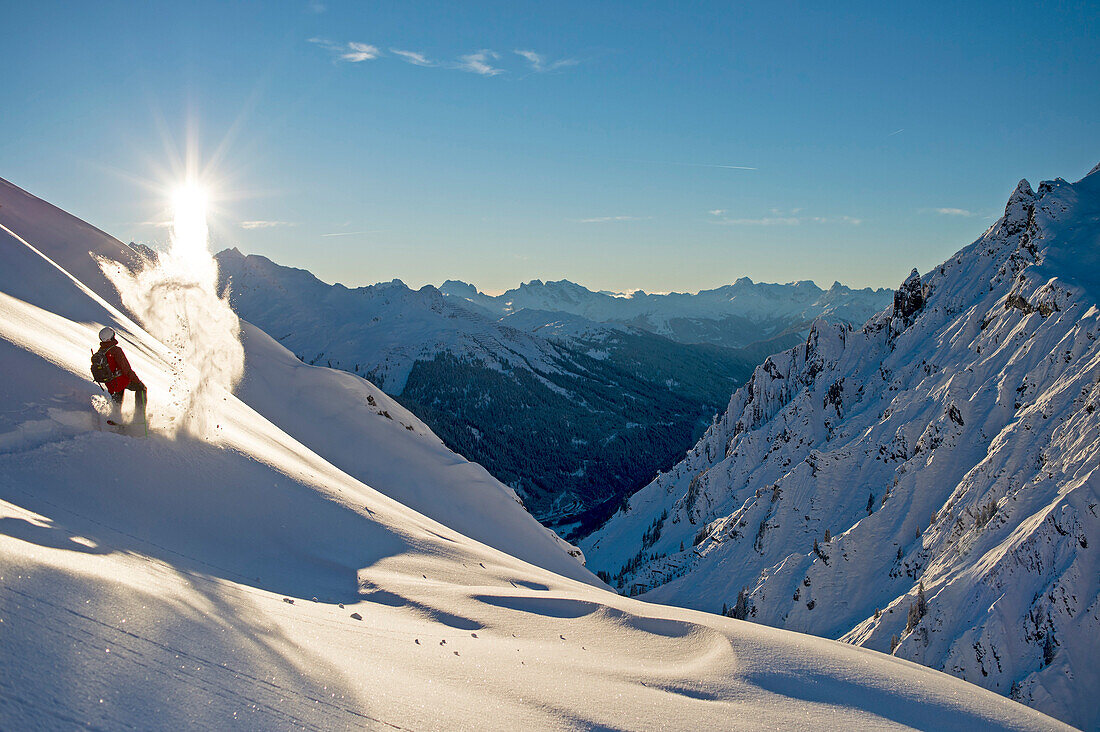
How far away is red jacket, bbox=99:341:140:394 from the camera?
11.9m

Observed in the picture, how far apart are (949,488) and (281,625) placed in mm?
74081

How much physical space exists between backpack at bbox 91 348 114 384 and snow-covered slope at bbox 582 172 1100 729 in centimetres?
5617

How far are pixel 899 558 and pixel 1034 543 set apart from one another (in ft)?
61.1

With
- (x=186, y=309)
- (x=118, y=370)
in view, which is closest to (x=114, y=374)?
(x=118, y=370)

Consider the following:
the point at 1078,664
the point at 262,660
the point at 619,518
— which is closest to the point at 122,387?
the point at 262,660

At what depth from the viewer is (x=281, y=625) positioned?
25.3ft

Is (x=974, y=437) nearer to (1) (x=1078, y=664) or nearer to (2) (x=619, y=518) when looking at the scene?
(1) (x=1078, y=664)

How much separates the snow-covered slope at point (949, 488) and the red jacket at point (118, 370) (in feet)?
183

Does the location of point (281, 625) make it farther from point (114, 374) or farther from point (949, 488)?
point (949, 488)

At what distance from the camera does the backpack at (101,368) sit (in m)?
11.8

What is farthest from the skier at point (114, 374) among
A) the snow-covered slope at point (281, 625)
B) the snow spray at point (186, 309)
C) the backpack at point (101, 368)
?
the snow spray at point (186, 309)

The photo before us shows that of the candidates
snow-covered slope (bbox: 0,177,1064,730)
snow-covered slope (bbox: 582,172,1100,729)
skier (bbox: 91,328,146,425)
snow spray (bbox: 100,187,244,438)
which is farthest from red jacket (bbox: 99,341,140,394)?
snow-covered slope (bbox: 582,172,1100,729)

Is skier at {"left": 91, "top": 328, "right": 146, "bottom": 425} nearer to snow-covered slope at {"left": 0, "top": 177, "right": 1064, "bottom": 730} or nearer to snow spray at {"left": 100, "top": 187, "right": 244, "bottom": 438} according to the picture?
snow-covered slope at {"left": 0, "top": 177, "right": 1064, "bottom": 730}

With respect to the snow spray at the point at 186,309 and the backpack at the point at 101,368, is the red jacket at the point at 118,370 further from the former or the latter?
the snow spray at the point at 186,309
